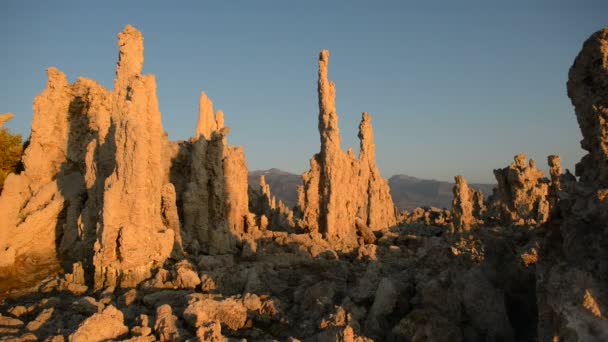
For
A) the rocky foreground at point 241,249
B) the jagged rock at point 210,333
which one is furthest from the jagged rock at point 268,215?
the jagged rock at point 210,333

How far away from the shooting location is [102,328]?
32.8ft

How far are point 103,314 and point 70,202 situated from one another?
13.0 m

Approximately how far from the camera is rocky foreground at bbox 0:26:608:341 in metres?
7.92

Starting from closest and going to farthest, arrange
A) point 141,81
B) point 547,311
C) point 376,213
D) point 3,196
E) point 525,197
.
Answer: point 547,311, point 141,81, point 3,196, point 525,197, point 376,213

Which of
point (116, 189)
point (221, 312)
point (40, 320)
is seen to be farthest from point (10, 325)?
point (116, 189)

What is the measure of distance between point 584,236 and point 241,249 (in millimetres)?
16320

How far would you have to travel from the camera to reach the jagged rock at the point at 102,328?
9.68 meters

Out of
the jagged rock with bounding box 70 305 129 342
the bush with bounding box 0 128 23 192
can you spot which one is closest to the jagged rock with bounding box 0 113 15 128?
the bush with bounding box 0 128 23 192

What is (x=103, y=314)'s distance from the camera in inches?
406

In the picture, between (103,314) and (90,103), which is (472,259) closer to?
(103,314)

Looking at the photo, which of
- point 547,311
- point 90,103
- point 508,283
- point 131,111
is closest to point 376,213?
point 90,103

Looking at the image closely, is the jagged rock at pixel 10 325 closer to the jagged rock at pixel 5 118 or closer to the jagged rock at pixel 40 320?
the jagged rock at pixel 40 320

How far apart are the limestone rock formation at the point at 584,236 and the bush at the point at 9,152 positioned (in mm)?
26057

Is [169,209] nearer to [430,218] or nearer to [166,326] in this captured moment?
[166,326]
